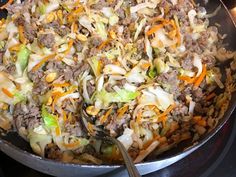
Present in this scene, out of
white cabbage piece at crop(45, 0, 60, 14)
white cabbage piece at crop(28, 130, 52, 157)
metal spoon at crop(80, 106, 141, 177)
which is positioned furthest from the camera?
white cabbage piece at crop(45, 0, 60, 14)

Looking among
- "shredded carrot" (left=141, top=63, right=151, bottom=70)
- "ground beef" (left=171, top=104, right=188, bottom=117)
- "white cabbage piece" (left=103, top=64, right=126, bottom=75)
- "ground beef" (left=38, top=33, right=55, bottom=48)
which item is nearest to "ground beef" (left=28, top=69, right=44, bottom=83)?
"ground beef" (left=38, top=33, right=55, bottom=48)

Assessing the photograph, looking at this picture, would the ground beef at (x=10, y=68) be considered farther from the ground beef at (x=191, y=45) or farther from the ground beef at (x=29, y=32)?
the ground beef at (x=191, y=45)

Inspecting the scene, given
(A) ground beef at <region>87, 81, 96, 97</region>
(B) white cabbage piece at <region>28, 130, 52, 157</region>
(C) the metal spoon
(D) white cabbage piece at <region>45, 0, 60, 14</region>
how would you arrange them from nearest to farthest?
(C) the metal spoon, (B) white cabbage piece at <region>28, 130, 52, 157</region>, (A) ground beef at <region>87, 81, 96, 97</region>, (D) white cabbage piece at <region>45, 0, 60, 14</region>

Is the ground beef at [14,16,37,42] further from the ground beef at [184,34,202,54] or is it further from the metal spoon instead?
the ground beef at [184,34,202,54]

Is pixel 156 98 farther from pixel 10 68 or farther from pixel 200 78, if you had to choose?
pixel 10 68

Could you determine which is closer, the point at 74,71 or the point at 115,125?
the point at 115,125

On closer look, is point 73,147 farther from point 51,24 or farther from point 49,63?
point 51,24

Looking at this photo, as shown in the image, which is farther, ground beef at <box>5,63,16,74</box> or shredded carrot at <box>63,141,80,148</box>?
ground beef at <box>5,63,16,74</box>

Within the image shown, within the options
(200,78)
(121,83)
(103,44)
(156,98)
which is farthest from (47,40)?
(200,78)
